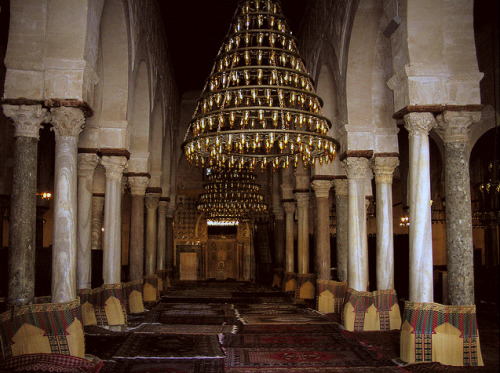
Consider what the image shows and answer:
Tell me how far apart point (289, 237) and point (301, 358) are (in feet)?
36.6

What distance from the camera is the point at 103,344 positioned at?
816 cm

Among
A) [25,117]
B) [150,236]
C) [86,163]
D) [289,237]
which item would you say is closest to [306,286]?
[289,237]

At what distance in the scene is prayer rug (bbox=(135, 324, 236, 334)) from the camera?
9.30 meters

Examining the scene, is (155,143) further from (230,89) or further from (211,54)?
(230,89)

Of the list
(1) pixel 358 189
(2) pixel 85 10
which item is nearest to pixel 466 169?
(1) pixel 358 189

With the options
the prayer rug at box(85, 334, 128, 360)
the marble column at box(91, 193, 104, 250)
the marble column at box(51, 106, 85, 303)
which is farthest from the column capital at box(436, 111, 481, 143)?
the marble column at box(91, 193, 104, 250)

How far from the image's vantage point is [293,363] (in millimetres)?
6848

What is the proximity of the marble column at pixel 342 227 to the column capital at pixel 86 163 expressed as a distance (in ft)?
18.2

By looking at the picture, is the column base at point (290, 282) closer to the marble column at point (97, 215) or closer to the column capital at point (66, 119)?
the marble column at point (97, 215)

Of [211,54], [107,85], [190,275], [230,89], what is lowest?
[190,275]

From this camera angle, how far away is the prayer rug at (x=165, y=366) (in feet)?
A: 21.1

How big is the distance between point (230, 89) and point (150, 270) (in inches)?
347

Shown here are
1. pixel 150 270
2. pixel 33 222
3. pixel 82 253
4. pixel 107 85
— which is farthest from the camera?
pixel 150 270

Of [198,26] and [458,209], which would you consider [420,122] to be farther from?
[198,26]
